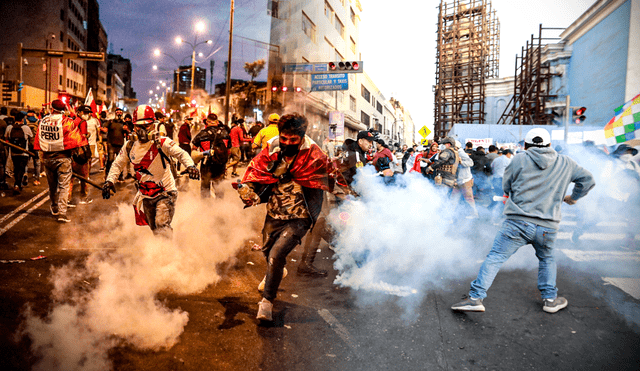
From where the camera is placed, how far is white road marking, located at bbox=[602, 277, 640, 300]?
14.8ft

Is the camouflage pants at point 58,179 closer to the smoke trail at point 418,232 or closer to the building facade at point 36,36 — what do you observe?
the smoke trail at point 418,232

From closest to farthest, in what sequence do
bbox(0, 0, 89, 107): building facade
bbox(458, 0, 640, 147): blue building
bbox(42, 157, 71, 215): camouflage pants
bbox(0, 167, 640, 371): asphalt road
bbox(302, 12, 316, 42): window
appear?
bbox(0, 167, 640, 371): asphalt road, bbox(42, 157, 71, 215): camouflage pants, bbox(458, 0, 640, 147): blue building, bbox(302, 12, 316, 42): window, bbox(0, 0, 89, 107): building facade

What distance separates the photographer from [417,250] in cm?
611

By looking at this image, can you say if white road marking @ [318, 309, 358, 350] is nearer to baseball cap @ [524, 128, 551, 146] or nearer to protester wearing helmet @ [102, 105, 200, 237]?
protester wearing helmet @ [102, 105, 200, 237]

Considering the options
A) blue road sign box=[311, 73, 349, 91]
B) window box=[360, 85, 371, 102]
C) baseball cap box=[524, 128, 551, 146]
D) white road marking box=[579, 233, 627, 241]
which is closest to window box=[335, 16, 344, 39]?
window box=[360, 85, 371, 102]

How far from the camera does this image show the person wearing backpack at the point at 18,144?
9.44 metres

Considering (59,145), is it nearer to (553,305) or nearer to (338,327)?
(338,327)

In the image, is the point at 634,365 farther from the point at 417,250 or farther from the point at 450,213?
the point at 450,213

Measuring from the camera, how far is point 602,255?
6.21 meters

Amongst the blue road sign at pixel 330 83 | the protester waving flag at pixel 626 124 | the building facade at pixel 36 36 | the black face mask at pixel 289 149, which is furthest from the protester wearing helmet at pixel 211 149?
the building facade at pixel 36 36

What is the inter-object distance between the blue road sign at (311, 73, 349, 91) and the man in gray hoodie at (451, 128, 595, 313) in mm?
23663

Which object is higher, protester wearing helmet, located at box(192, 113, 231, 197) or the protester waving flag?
the protester waving flag

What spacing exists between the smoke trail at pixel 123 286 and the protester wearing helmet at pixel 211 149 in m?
1.37

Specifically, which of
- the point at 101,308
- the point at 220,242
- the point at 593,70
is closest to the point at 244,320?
the point at 101,308
